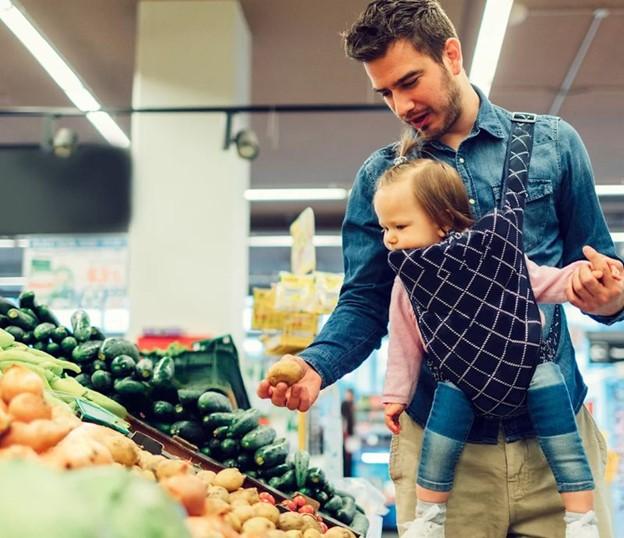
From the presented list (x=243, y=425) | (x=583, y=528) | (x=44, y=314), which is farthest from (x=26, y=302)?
(x=583, y=528)

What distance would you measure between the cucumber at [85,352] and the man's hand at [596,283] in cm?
186

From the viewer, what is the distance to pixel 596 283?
4.98 feet

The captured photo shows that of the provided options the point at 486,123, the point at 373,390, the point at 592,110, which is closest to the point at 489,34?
the point at 592,110

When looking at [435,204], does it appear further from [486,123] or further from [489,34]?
[489,34]

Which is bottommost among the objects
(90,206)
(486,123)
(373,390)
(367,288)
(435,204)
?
(373,390)

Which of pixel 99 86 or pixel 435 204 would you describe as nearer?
pixel 435 204

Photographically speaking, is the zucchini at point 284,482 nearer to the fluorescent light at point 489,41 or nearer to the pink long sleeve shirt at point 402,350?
the pink long sleeve shirt at point 402,350

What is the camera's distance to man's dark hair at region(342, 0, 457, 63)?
1683mm

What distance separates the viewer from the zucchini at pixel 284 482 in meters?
2.68

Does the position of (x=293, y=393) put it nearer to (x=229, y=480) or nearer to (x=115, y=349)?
(x=229, y=480)

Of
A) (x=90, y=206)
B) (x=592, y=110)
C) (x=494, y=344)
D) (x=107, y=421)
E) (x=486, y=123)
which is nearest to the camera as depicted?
(x=494, y=344)

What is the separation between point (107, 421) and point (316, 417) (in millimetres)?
2868

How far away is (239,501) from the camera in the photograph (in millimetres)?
1952

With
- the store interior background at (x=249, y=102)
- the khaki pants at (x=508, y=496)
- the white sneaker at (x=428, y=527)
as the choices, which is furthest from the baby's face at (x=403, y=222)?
the store interior background at (x=249, y=102)
